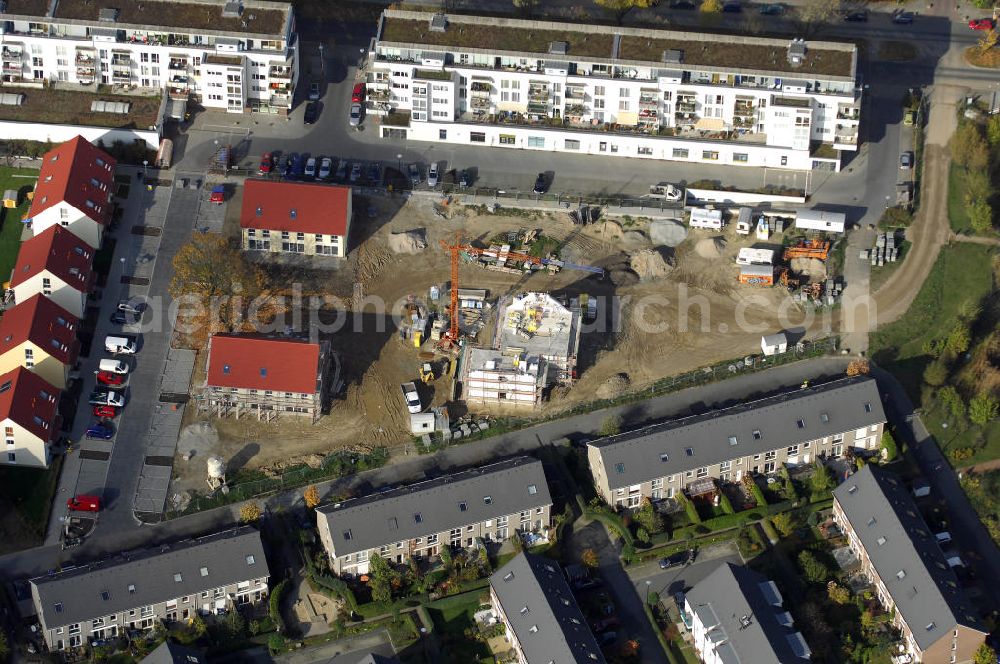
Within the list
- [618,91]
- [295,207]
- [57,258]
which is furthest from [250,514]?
[618,91]

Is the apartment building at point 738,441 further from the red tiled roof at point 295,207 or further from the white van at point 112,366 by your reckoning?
the white van at point 112,366

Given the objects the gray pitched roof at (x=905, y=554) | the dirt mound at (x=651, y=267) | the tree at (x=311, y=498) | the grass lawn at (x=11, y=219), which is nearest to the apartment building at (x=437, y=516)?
the tree at (x=311, y=498)

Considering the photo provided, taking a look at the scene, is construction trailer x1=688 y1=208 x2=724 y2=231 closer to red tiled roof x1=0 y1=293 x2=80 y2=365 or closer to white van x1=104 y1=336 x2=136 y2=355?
white van x1=104 y1=336 x2=136 y2=355

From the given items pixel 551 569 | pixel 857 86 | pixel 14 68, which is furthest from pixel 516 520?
pixel 14 68

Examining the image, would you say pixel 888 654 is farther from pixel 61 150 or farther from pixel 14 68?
pixel 14 68

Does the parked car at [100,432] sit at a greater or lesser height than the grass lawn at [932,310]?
lesser

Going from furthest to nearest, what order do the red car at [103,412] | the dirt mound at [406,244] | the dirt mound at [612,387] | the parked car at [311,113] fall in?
1. the parked car at [311,113]
2. the dirt mound at [406,244]
3. the dirt mound at [612,387]
4. the red car at [103,412]

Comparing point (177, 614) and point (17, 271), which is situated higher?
point (17, 271)

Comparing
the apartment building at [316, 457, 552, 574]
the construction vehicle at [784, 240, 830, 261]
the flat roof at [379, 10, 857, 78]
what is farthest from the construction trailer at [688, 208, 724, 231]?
the apartment building at [316, 457, 552, 574]
